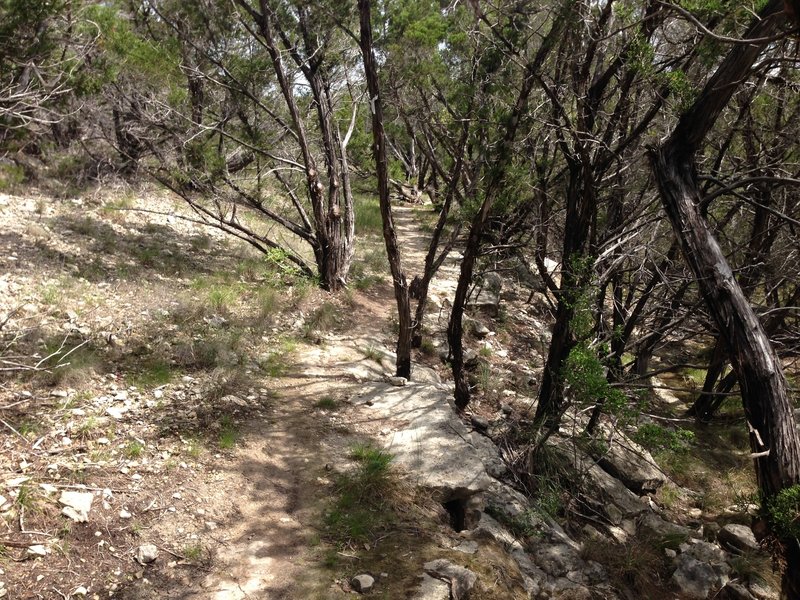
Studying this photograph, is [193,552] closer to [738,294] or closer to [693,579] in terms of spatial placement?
[738,294]

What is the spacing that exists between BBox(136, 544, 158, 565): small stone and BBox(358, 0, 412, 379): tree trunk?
11.9 feet

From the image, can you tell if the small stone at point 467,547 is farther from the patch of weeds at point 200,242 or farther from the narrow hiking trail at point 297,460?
the patch of weeds at point 200,242

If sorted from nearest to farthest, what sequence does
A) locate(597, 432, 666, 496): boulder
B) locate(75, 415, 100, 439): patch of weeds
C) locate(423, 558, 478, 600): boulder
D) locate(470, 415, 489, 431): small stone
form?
1. locate(423, 558, 478, 600): boulder
2. locate(75, 415, 100, 439): patch of weeds
3. locate(470, 415, 489, 431): small stone
4. locate(597, 432, 666, 496): boulder

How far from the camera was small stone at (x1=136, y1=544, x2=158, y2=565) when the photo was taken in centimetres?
320

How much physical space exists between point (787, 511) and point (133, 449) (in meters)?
4.22

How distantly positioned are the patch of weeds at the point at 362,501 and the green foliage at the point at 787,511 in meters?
2.38

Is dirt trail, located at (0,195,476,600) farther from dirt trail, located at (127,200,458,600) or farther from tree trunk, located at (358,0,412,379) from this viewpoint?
tree trunk, located at (358,0,412,379)

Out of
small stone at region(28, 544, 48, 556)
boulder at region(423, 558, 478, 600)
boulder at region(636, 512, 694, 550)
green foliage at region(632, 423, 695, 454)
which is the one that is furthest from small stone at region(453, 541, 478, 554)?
small stone at region(28, 544, 48, 556)

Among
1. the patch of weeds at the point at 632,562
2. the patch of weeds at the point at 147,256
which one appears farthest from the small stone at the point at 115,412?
the patch of weeds at the point at 632,562

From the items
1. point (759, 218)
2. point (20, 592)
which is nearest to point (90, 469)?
point (20, 592)

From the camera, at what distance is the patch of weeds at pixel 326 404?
5509 mm

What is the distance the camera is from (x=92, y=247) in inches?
301

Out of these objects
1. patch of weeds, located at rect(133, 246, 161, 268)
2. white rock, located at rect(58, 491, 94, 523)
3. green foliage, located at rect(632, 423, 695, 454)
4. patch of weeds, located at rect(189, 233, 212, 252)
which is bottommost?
white rock, located at rect(58, 491, 94, 523)

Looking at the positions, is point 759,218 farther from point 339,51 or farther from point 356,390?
point 339,51
